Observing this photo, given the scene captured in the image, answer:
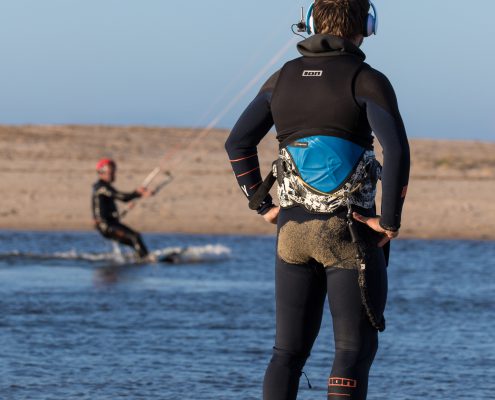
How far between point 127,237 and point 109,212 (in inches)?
17.3

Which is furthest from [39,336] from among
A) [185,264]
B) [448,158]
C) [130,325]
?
[448,158]

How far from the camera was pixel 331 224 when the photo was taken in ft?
14.5

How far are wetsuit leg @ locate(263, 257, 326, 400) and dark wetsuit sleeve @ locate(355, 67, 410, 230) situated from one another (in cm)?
38

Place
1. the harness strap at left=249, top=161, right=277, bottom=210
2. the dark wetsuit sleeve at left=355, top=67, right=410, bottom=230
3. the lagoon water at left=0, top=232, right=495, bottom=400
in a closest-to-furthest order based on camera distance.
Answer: the dark wetsuit sleeve at left=355, top=67, right=410, bottom=230
the harness strap at left=249, top=161, right=277, bottom=210
the lagoon water at left=0, top=232, right=495, bottom=400

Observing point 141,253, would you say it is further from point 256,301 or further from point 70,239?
point 256,301

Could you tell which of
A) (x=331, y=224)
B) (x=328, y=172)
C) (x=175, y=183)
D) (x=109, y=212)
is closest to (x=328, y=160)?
(x=328, y=172)

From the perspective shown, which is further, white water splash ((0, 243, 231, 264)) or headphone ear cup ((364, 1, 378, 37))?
white water splash ((0, 243, 231, 264))

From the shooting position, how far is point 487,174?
28.0 metres

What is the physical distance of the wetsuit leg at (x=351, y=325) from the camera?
14.5 feet

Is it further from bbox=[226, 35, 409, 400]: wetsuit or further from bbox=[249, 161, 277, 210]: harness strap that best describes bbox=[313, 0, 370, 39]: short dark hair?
bbox=[249, 161, 277, 210]: harness strap

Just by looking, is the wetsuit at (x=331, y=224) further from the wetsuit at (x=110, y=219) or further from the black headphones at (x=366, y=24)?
the wetsuit at (x=110, y=219)

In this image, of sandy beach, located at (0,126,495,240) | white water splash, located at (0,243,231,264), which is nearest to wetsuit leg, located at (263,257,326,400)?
white water splash, located at (0,243,231,264)

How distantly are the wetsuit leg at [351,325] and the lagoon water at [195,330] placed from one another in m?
2.44

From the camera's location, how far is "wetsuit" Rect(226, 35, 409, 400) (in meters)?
4.32
